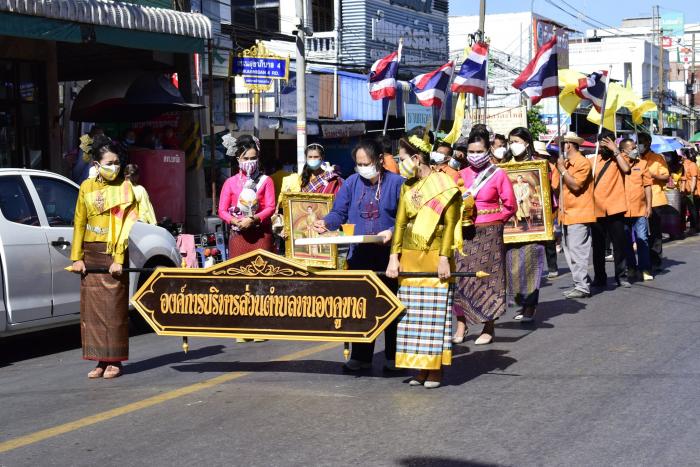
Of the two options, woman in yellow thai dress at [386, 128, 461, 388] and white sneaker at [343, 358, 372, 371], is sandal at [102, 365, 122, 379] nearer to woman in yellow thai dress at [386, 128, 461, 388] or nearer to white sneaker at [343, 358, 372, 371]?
white sneaker at [343, 358, 372, 371]

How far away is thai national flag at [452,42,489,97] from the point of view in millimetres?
15219

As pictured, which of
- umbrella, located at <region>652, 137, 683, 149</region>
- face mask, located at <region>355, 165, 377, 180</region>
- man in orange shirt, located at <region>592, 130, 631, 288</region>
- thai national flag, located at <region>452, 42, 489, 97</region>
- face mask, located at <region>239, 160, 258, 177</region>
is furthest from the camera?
umbrella, located at <region>652, 137, 683, 149</region>

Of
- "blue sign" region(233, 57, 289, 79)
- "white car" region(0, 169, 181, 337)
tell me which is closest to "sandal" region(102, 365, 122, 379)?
"white car" region(0, 169, 181, 337)

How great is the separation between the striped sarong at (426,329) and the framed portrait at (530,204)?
341 cm

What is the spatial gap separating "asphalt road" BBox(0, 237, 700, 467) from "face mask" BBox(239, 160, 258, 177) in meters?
1.61

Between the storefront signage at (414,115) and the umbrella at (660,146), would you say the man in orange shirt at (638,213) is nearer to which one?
the umbrella at (660,146)

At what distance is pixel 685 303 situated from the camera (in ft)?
39.1

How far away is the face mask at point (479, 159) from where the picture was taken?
30.2 ft

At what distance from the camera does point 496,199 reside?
31.2 ft

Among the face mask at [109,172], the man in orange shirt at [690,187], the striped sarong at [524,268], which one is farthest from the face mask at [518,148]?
the man in orange shirt at [690,187]

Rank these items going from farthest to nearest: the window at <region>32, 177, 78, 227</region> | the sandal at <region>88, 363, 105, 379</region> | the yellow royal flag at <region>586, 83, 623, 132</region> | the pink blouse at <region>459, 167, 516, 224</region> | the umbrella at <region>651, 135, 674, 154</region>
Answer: the umbrella at <region>651, 135, 674, 154</region>
the yellow royal flag at <region>586, 83, 623, 132</region>
the window at <region>32, 177, 78, 227</region>
the pink blouse at <region>459, 167, 516, 224</region>
the sandal at <region>88, 363, 105, 379</region>

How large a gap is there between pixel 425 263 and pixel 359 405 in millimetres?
1171

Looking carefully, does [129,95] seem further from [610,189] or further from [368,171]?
[368,171]

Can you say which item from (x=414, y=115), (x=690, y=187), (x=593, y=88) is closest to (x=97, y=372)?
(x=593, y=88)
